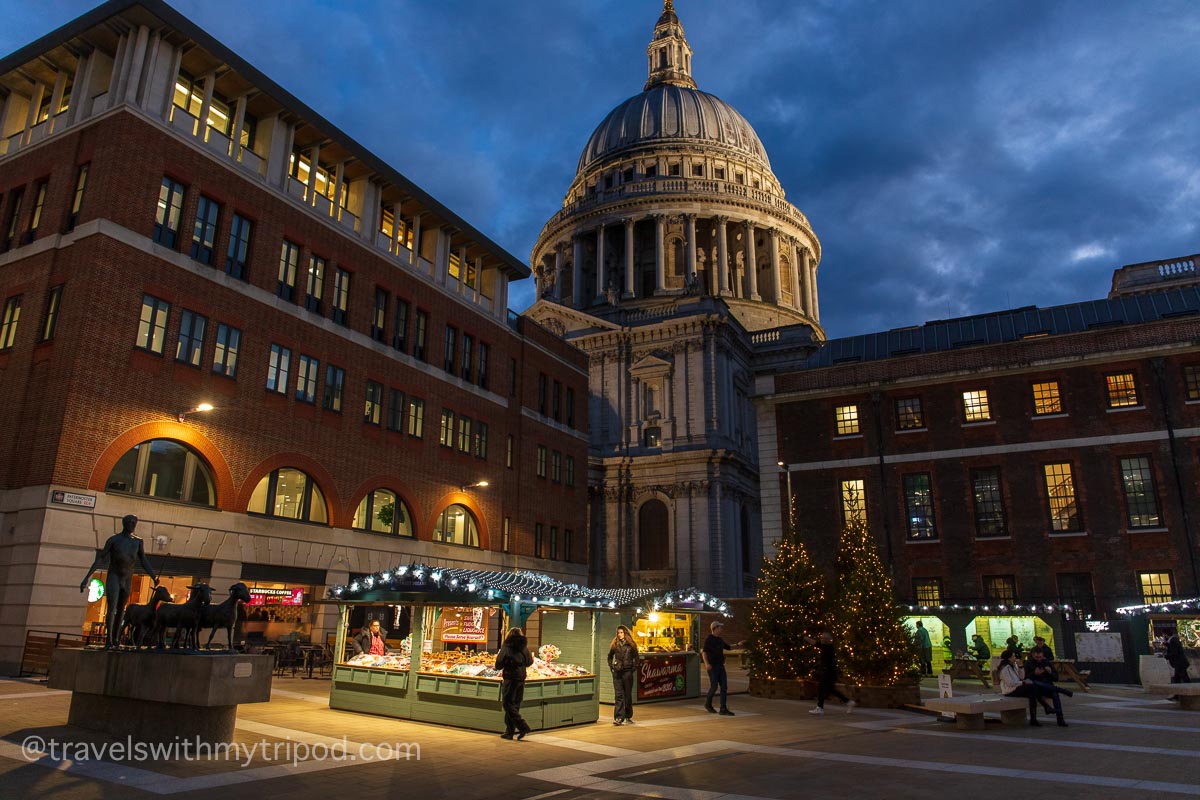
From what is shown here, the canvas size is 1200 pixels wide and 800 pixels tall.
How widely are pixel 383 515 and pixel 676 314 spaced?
128 feet

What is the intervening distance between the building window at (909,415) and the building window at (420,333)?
21235 millimetres

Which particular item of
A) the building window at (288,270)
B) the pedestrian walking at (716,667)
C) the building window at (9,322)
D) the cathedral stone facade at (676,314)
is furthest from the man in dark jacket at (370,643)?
the cathedral stone facade at (676,314)

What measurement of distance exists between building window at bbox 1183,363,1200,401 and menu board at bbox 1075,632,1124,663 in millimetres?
10655

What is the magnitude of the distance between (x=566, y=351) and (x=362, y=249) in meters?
16.0

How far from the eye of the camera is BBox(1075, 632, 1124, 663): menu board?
2834cm

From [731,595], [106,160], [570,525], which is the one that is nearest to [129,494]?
[106,160]

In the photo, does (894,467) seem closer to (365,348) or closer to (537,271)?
(365,348)

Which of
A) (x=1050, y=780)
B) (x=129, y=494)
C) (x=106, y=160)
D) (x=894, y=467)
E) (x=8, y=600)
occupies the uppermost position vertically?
(x=106, y=160)

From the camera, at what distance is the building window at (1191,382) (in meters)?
32.0

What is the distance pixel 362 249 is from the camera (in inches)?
1259

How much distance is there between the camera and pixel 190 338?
24.7 metres

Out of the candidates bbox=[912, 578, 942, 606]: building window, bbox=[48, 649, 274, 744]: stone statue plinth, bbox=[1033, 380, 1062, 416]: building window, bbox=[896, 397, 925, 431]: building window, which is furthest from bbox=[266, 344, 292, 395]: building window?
bbox=[1033, 380, 1062, 416]: building window

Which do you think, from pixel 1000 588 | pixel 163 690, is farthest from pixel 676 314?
pixel 163 690

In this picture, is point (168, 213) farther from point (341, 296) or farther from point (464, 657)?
point (464, 657)
